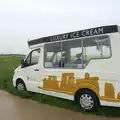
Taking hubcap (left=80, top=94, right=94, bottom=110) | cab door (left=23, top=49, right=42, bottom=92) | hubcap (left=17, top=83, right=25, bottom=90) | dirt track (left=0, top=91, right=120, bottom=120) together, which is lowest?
dirt track (left=0, top=91, right=120, bottom=120)

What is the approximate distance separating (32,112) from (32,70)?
2340 mm

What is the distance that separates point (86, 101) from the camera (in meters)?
7.75

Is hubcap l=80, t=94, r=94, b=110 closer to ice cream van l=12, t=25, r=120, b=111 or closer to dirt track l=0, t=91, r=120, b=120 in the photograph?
ice cream van l=12, t=25, r=120, b=111

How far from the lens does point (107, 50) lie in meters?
7.36

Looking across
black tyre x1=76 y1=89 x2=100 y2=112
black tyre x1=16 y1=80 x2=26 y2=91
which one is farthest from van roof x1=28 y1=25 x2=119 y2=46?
black tyre x1=16 y1=80 x2=26 y2=91

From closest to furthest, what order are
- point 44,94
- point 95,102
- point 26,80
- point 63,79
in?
point 95,102 → point 63,79 → point 44,94 → point 26,80

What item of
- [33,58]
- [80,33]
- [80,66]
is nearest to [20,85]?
[33,58]

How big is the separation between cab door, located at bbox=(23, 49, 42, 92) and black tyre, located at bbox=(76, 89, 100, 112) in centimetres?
225

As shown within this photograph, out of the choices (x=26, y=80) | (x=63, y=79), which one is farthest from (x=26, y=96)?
(x=63, y=79)

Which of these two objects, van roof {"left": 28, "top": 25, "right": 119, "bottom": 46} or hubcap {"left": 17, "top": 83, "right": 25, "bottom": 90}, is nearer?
van roof {"left": 28, "top": 25, "right": 119, "bottom": 46}

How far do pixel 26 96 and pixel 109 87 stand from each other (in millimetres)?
4085

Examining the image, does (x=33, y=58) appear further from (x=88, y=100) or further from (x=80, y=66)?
(x=88, y=100)

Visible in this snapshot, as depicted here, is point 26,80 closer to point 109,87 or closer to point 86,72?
point 86,72

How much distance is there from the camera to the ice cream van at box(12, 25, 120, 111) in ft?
23.4
